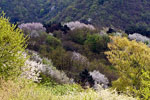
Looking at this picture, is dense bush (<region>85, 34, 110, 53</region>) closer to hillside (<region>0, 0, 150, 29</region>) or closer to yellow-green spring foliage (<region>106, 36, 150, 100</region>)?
yellow-green spring foliage (<region>106, 36, 150, 100</region>)

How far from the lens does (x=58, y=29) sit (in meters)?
32.3

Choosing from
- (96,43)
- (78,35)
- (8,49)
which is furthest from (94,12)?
(8,49)

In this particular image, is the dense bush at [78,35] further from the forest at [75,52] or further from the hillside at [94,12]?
the hillside at [94,12]

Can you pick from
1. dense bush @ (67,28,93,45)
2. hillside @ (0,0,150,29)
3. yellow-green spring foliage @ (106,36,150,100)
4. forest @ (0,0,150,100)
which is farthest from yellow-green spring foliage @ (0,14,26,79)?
hillside @ (0,0,150,29)

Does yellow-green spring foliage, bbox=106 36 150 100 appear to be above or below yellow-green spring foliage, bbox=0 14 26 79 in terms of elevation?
below

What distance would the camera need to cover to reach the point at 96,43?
2892 cm

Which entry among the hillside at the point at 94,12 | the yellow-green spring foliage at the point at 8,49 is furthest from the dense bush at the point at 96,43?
the yellow-green spring foliage at the point at 8,49

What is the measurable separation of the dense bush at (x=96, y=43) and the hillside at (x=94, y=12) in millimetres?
19450

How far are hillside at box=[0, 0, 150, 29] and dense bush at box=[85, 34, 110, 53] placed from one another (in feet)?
63.8

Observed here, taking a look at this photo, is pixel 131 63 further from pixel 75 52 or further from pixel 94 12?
pixel 94 12

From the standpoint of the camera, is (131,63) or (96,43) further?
(96,43)

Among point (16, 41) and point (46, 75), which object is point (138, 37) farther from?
point (16, 41)

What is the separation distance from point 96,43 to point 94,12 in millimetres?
26160

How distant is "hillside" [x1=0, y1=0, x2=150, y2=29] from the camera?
51.3 metres
